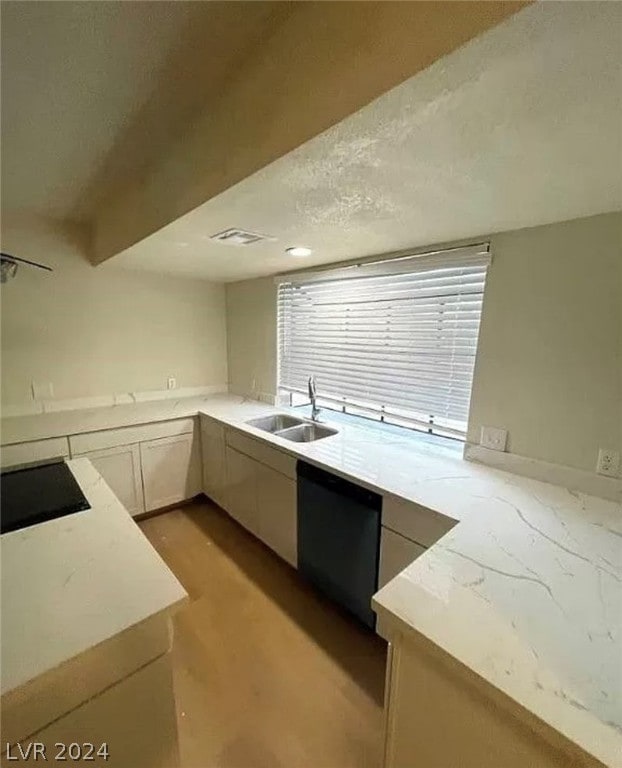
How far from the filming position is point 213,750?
4.24 feet

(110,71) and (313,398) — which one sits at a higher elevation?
(110,71)

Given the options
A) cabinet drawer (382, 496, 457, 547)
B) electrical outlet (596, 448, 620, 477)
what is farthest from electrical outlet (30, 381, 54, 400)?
electrical outlet (596, 448, 620, 477)

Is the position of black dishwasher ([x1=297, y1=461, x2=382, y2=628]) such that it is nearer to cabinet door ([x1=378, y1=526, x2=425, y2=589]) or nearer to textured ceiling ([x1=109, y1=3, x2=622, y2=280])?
cabinet door ([x1=378, y1=526, x2=425, y2=589])

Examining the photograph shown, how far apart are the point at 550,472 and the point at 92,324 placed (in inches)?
123

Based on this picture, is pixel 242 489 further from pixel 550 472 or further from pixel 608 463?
pixel 608 463

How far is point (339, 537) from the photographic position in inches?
69.3

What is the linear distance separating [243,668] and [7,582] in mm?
1175

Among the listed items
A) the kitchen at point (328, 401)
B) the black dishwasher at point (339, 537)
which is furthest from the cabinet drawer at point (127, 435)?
the black dishwasher at point (339, 537)

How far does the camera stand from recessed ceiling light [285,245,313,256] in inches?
75.1

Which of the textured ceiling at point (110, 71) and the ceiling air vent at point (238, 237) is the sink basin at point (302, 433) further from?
the textured ceiling at point (110, 71)

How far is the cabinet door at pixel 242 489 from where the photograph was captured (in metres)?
2.38

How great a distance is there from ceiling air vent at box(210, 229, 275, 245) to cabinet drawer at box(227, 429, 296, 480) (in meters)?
1.17

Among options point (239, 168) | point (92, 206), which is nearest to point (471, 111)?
point (239, 168)

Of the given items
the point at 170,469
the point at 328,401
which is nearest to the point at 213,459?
the point at 170,469
